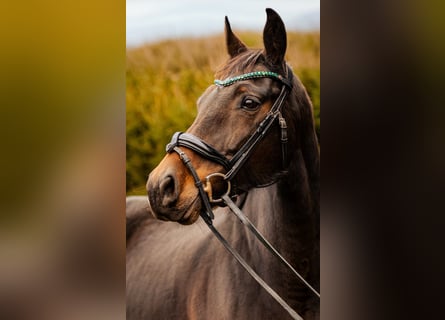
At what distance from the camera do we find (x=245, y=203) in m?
3.32

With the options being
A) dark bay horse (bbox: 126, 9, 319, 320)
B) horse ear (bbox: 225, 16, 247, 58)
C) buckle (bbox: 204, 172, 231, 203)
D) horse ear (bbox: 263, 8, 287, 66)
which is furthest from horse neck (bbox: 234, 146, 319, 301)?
horse ear (bbox: 225, 16, 247, 58)

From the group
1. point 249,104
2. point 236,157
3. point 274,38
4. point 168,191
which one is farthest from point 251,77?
point 168,191

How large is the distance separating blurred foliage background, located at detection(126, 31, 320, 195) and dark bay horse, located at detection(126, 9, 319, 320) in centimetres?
17

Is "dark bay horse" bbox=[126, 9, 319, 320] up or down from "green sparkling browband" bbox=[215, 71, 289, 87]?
down

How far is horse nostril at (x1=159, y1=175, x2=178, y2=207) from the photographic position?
3066 mm

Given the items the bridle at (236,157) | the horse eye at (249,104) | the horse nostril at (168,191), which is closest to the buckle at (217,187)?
the bridle at (236,157)

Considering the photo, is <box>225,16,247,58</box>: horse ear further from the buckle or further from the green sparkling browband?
the buckle

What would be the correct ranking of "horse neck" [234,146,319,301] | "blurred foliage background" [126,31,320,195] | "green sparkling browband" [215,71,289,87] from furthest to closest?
"blurred foliage background" [126,31,320,195] → "horse neck" [234,146,319,301] → "green sparkling browband" [215,71,289,87]

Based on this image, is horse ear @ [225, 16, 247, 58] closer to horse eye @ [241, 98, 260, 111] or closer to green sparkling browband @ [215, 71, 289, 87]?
green sparkling browband @ [215, 71, 289, 87]

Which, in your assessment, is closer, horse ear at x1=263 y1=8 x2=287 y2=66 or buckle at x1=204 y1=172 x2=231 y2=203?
buckle at x1=204 y1=172 x2=231 y2=203

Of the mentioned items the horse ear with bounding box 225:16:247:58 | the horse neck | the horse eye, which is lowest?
the horse neck

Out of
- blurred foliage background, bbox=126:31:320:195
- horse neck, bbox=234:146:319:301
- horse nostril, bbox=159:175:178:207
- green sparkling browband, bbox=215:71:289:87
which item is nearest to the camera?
horse nostril, bbox=159:175:178:207

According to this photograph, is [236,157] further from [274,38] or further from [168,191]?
[274,38]

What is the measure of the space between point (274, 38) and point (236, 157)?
2.07 feet
